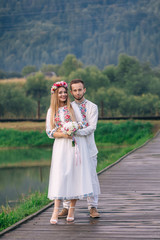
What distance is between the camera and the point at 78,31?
130 meters

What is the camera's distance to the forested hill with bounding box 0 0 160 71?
377ft

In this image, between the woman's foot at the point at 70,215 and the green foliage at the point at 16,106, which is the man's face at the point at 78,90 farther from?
the green foliage at the point at 16,106

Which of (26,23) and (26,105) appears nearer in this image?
(26,105)

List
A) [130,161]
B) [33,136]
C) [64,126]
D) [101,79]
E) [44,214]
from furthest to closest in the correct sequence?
1. [101,79]
2. [33,136]
3. [130,161]
4. [44,214]
5. [64,126]

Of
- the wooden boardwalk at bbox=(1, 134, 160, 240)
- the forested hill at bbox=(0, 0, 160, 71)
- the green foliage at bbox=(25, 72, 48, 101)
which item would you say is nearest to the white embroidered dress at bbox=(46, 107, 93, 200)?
the wooden boardwalk at bbox=(1, 134, 160, 240)

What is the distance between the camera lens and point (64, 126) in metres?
4.59

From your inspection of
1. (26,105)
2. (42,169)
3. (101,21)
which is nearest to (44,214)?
(42,169)

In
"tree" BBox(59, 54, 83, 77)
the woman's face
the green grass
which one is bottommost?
the green grass

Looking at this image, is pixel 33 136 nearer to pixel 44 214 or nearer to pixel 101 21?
pixel 44 214

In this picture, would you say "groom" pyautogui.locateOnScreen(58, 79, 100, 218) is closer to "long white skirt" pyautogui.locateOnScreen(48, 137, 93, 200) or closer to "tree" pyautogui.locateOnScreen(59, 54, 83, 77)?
"long white skirt" pyautogui.locateOnScreen(48, 137, 93, 200)

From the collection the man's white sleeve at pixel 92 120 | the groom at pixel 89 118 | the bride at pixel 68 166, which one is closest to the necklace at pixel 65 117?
the bride at pixel 68 166

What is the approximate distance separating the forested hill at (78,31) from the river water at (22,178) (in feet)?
291

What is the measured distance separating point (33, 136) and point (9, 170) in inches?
409

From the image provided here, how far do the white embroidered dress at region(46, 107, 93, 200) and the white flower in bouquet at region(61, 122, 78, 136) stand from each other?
0.14m
